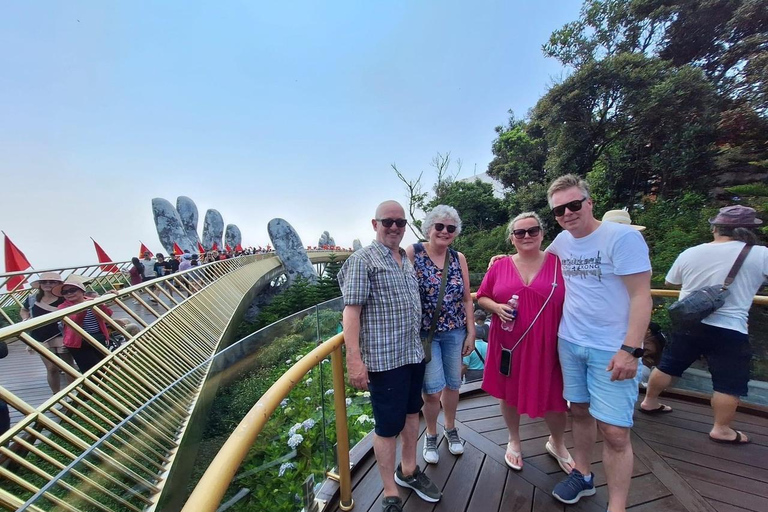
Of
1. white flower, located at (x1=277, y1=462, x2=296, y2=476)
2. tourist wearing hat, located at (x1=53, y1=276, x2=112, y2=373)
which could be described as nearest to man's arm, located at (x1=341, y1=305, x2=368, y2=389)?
white flower, located at (x1=277, y1=462, x2=296, y2=476)

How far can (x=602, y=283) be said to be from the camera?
1.47 meters

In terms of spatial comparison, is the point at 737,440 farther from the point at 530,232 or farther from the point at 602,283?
the point at 530,232

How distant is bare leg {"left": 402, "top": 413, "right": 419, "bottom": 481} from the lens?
1688 mm

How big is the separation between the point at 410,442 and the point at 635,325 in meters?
1.26

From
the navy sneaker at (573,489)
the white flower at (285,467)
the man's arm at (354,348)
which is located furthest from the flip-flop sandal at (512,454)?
the white flower at (285,467)

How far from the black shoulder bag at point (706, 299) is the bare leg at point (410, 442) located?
1946 mm

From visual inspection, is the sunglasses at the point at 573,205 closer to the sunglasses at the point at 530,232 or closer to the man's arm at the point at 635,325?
the sunglasses at the point at 530,232

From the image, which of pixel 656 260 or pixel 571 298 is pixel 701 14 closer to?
pixel 656 260

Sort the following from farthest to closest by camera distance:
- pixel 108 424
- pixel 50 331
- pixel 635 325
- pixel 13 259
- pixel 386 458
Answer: pixel 13 259 → pixel 50 331 → pixel 108 424 → pixel 386 458 → pixel 635 325

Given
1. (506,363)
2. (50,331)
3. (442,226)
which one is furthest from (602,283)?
(50,331)

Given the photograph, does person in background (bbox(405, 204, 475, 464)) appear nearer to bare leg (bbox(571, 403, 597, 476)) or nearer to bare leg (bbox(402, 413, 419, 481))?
bare leg (bbox(402, 413, 419, 481))

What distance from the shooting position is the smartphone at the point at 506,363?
183 centimetres

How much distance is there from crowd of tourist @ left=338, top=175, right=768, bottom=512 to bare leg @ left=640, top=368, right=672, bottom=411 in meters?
0.08

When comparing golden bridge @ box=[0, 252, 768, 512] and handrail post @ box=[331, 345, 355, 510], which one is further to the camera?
handrail post @ box=[331, 345, 355, 510]
